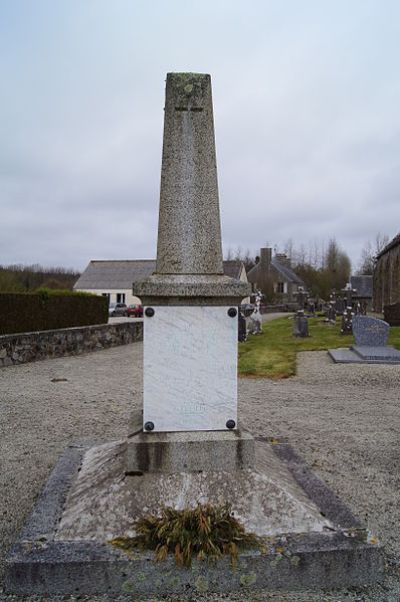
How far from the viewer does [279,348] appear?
15539 millimetres

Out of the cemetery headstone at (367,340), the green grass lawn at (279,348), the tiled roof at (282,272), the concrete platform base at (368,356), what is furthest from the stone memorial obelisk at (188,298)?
the tiled roof at (282,272)

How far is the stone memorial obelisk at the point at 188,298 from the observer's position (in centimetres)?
321

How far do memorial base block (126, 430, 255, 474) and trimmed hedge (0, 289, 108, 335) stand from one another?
10906 millimetres

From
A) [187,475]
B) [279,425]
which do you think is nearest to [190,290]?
[187,475]

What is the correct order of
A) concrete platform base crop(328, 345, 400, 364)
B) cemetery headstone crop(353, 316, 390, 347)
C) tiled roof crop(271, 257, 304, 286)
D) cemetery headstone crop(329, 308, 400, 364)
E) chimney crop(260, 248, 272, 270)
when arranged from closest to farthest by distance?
concrete platform base crop(328, 345, 400, 364) → cemetery headstone crop(329, 308, 400, 364) → cemetery headstone crop(353, 316, 390, 347) → tiled roof crop(271, 257, 304, 286) → chimney crop(260, 248, 272, 270)

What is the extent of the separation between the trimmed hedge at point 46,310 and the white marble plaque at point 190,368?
10.8 meters

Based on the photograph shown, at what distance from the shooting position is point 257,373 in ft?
36.7

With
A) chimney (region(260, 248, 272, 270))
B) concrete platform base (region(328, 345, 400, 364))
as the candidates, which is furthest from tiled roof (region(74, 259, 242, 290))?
concrete platform base (region(328, 345, 400, 364))

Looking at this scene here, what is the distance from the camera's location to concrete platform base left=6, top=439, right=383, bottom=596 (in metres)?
2.58

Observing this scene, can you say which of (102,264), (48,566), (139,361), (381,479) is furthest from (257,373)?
(102,264)

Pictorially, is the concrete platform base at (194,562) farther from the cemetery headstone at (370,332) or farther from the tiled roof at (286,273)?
the tiled roof at (286,273)

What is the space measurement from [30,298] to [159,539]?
12.3 meters

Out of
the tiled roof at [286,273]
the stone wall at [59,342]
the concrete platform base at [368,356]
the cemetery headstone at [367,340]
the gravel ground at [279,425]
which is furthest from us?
the tiled roof at [286,273]

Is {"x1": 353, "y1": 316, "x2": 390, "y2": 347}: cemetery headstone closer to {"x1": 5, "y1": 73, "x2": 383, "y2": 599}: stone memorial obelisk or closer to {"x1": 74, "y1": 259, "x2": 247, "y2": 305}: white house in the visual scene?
{"x1": 5, "y1": 73, "x2": 383, "y2": 599}: stone memorial obelisk
